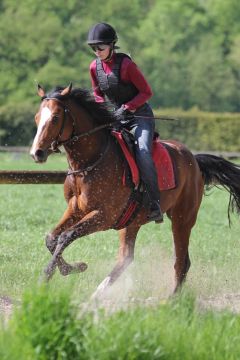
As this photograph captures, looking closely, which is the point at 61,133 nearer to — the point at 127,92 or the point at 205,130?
the point at 127,92

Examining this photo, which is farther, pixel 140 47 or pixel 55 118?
pixel 140 47

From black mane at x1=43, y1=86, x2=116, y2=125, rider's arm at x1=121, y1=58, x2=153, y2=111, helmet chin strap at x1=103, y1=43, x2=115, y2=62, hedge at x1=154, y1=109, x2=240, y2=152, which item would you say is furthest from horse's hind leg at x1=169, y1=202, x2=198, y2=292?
hedge at x1=154, y1=109, x2=240, y2=152

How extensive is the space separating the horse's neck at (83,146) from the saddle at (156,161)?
0.28m

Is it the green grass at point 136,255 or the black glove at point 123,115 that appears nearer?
the black glove at point 123,115

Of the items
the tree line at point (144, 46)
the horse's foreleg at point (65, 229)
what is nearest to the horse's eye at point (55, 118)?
the horse's foreleg at point (65, 229)

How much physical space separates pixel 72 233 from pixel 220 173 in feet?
9.07

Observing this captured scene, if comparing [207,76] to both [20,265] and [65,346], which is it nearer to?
[20,265]

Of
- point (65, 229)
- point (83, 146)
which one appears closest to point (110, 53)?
point (83, 146)

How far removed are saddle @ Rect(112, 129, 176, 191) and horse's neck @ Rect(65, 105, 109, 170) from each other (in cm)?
28

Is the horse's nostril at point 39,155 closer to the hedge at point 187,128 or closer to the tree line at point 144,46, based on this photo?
the hedge at point 187,128

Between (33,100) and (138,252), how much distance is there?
46900mm

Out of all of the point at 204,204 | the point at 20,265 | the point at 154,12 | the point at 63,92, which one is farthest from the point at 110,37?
the point at 154,12

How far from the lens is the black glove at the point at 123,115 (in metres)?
9.19

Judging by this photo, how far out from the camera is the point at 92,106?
29.5ft
